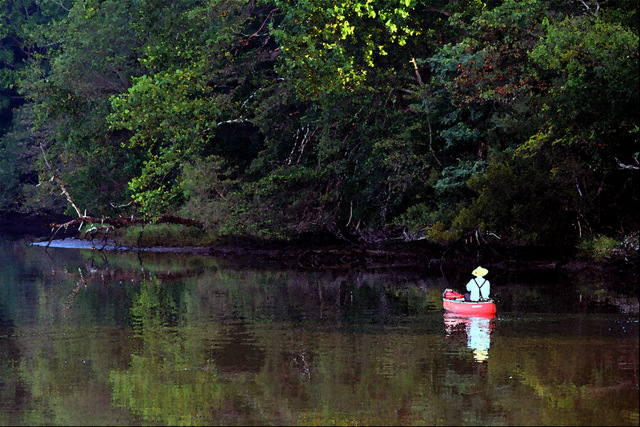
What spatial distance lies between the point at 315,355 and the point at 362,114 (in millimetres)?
21812

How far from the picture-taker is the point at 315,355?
17531 mm

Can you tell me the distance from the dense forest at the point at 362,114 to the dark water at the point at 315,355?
3983mm

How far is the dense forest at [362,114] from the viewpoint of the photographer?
29750 mm

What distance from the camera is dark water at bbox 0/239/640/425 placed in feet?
43.9

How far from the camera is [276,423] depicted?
41.9ft

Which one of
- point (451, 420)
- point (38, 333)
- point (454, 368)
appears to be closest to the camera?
point (451, 420)

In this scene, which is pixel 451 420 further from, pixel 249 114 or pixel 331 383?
pixel 249 114

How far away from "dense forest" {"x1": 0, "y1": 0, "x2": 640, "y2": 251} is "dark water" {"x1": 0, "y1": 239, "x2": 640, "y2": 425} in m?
3.98

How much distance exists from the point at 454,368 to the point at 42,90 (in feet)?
119

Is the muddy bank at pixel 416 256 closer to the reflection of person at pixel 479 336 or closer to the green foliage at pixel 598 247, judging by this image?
the green foliage at pixel 598 247

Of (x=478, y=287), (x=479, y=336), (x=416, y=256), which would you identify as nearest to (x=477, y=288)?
(x=478, y=287)

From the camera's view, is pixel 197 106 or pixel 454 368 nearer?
pixel 454 368

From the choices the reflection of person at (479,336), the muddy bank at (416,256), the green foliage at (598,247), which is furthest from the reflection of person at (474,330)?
the green foliage at (598,247)

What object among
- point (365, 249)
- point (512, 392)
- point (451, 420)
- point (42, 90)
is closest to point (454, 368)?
point (512, 392)
